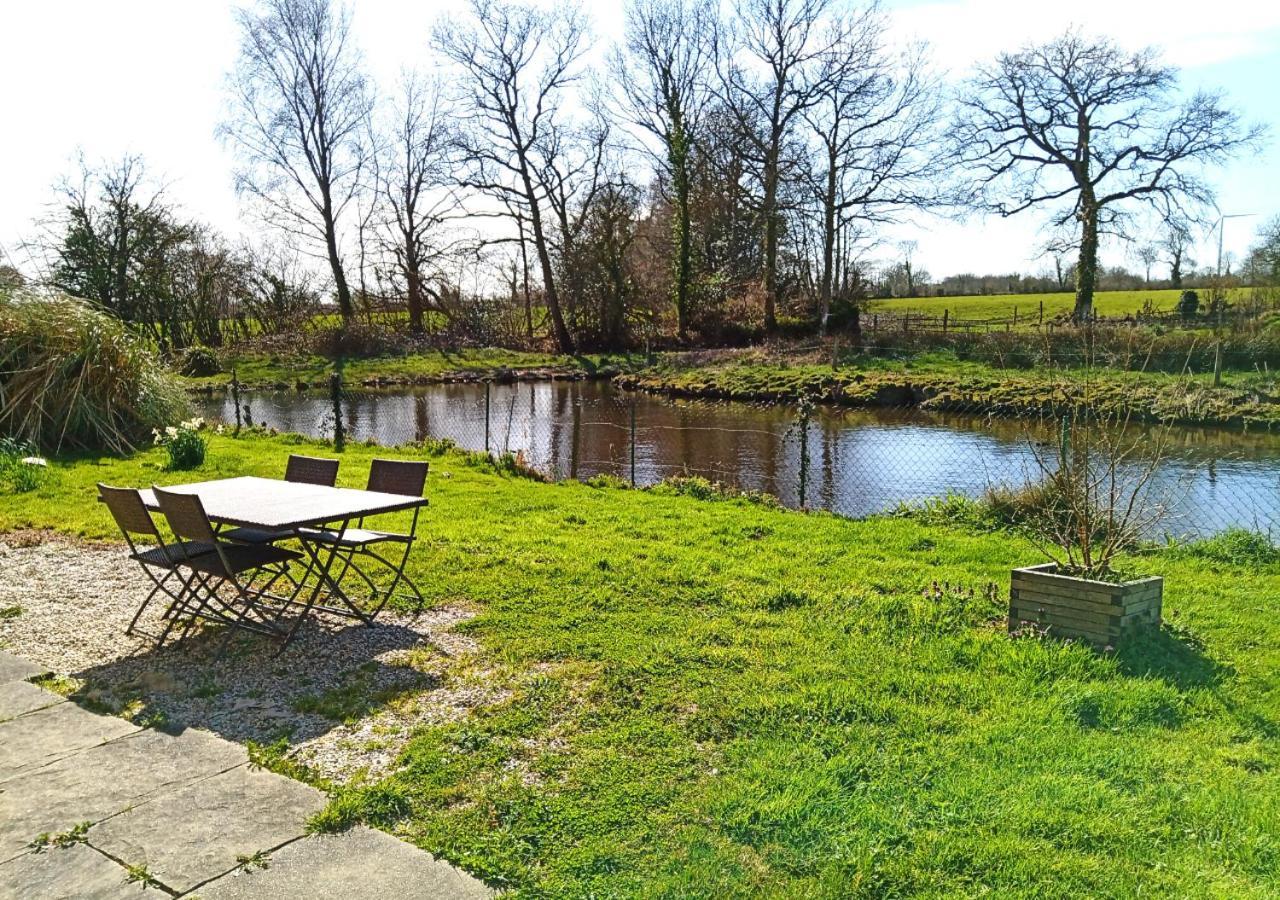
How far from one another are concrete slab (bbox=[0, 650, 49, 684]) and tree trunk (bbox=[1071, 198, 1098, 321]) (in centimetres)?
3287

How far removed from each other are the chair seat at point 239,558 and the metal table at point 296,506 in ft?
0.57

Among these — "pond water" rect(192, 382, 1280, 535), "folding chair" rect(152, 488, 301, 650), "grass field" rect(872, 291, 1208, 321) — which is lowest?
"pond water" rect(192, 382, 1280, 535)

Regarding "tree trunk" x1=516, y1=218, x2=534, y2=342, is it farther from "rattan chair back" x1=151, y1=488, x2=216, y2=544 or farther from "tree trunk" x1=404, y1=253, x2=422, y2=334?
"rattan chair back" x1=151, y1=488, x2=216, y2=544

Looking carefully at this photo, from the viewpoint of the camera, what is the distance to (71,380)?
498 inches

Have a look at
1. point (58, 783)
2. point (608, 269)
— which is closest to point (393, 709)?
point (58, 783)

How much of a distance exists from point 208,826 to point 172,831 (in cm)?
12

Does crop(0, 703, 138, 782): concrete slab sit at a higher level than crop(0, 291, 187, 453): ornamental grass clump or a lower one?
lower

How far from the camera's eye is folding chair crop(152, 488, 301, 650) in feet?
15.8

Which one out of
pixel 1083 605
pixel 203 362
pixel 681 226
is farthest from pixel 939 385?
pixel 203 362

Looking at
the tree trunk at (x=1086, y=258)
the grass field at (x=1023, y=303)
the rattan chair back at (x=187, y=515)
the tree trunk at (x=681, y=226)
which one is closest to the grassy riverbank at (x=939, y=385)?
the tree trunk at (x=681, y=226)

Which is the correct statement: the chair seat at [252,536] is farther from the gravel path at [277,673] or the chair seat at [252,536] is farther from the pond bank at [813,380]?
the pond bank at [813,380]

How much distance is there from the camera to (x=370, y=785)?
3510 mm

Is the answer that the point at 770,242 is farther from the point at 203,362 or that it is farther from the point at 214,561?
the point at 214,561

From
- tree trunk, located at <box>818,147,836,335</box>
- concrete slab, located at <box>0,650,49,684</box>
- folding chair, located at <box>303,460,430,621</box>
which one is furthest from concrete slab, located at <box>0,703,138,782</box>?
tree trunk, located at <box>818,147,836,335</box>
